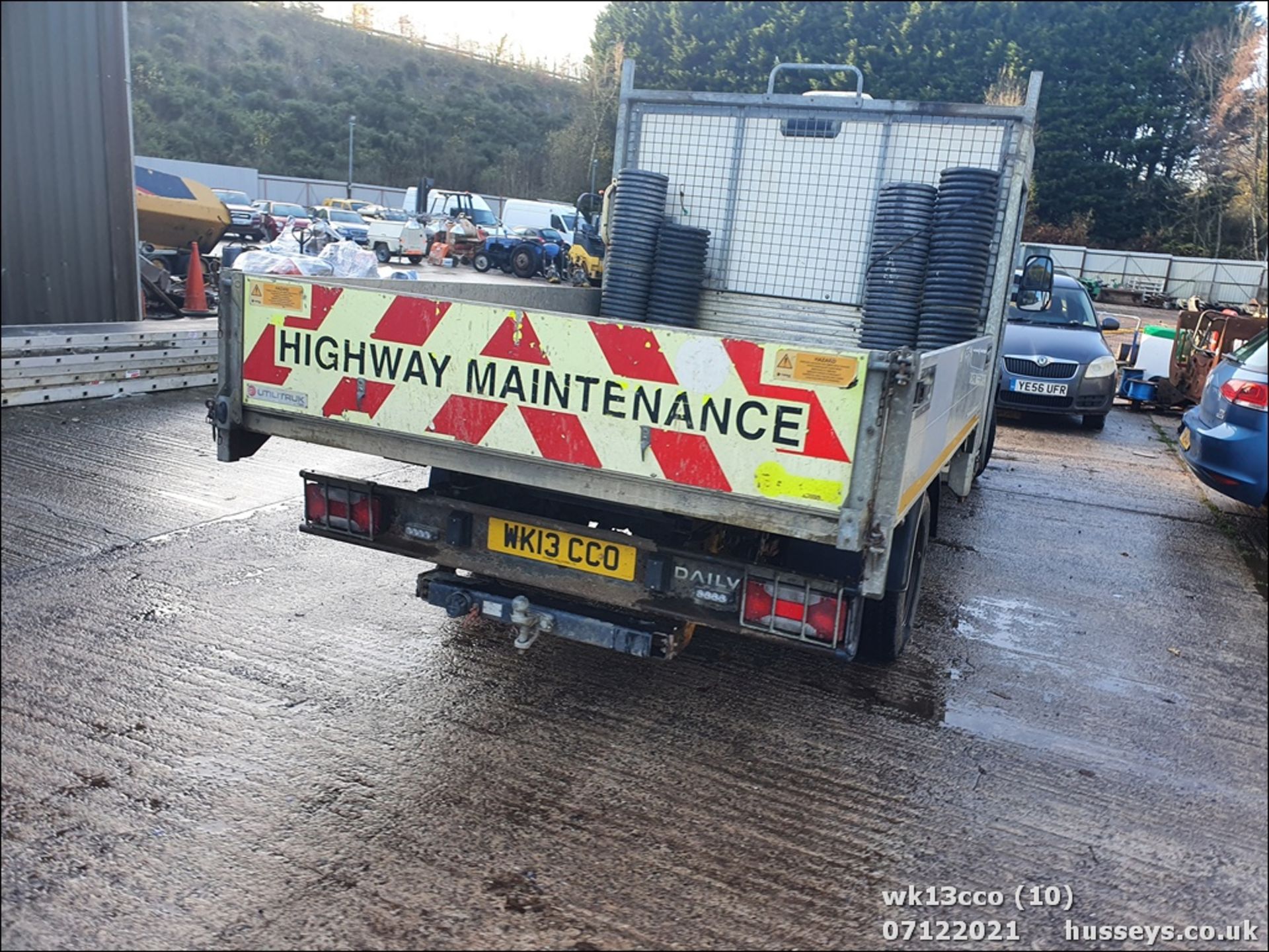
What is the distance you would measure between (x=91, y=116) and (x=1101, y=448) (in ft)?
32.3

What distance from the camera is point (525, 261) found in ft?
92.0

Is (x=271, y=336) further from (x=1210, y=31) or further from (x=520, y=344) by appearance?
(x=1210, y=31)

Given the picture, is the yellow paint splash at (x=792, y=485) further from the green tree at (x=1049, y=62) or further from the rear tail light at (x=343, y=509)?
the green tree at (x=1049, y=62)

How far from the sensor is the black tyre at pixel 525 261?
92.1 feet

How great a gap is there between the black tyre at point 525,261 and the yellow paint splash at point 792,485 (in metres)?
25.9

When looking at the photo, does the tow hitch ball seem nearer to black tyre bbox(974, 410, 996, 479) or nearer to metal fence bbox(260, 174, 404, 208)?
black tyre bbox(974, 410, 996, 479)

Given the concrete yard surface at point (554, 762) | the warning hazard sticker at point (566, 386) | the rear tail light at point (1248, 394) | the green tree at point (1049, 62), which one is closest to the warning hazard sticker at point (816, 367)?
the warning hazard sticker at point (566, 386)

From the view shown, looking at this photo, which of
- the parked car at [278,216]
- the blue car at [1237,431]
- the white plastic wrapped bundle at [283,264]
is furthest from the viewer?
Result: the parked car at [278,216]

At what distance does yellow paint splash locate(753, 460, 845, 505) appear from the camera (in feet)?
9.99

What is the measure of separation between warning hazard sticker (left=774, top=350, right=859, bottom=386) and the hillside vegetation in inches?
1211

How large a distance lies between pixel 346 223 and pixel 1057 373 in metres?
28.6

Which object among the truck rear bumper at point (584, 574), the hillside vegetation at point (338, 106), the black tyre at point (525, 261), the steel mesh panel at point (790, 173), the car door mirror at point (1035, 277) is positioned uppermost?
the hillside vegetation at point (338, 106)

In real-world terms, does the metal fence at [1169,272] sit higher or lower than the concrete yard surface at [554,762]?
higher

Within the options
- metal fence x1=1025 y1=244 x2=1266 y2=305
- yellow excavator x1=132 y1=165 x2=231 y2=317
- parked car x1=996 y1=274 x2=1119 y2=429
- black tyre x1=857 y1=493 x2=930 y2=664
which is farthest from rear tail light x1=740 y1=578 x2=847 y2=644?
metal fence x1=1025 y1=244 x2=1266 y2=305
